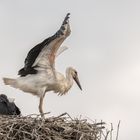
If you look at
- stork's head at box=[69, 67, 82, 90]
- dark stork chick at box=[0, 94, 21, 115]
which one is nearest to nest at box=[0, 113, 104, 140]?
dark stork chick at box=[0, 94, 21, 115]

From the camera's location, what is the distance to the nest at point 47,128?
11328mm

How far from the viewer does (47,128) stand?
454 inches

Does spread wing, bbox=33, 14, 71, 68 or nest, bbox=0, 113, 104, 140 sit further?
spread wing, bbox=33, 14, 71, 68

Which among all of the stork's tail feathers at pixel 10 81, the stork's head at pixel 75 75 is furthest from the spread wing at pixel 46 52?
the stork's head at pixel 75 75

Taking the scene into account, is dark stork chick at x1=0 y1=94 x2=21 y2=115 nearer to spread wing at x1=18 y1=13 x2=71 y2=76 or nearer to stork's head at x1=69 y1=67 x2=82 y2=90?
spread wing at x1=18 y1=13 x2=71 y2=76

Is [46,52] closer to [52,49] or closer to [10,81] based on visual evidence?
[52,49]

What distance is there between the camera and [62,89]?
14.1m

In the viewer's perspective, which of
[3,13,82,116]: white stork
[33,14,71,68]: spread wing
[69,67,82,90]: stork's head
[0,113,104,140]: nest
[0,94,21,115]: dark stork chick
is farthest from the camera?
[69,67,82,90]: stork's head

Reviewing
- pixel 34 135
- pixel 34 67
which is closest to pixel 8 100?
pixel 34 67

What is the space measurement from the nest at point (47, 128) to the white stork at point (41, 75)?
191 centimetres

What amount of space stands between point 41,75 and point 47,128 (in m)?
2.56

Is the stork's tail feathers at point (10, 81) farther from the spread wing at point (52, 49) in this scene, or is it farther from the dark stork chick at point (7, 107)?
the dark stork chick at point (7, 107)

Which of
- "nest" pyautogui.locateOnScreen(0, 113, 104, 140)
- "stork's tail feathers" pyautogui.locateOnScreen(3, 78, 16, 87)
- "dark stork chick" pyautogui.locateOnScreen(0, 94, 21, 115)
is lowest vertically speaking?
"nest" pyautogui.locateOnScreen(0, 113, 104, 140)

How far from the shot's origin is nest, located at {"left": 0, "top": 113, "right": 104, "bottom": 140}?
37.2 feet
